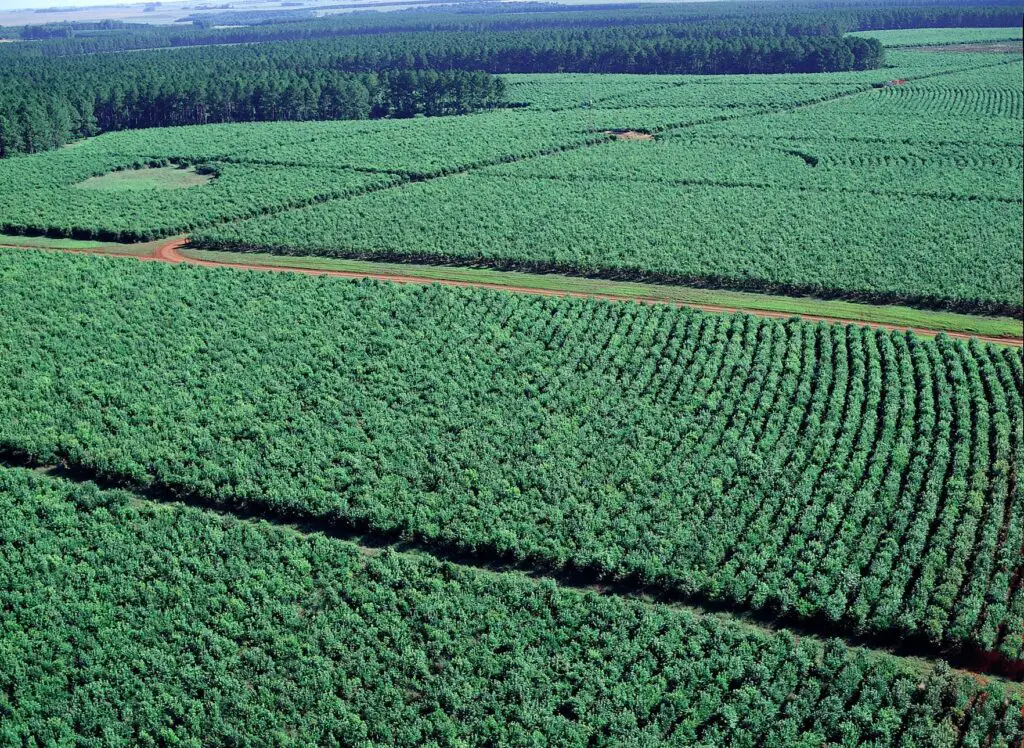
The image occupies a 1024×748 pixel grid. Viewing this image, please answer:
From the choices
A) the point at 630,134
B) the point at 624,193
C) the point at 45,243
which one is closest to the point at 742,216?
the point at 624,193

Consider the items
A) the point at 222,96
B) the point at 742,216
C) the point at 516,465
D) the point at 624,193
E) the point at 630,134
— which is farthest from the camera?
the point at 222,96

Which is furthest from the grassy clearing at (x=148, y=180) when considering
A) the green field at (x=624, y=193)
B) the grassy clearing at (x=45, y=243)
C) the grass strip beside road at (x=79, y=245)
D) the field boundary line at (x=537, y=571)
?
the field boundary line at (x=537, y=571)

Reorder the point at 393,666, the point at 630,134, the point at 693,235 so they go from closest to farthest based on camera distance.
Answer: the point at 393,666, the point at 693,235, the point at 630,134

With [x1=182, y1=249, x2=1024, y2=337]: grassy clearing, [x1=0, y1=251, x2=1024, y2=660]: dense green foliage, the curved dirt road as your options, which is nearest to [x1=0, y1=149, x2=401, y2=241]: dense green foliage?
the curved dirt road

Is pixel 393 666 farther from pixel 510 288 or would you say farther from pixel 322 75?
pixel 322 75

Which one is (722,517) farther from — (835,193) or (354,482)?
(835,193)

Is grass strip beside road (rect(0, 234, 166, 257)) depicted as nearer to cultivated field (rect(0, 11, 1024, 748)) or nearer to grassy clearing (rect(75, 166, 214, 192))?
→ cultivated field (rect(0, 11, 1024, 748))
